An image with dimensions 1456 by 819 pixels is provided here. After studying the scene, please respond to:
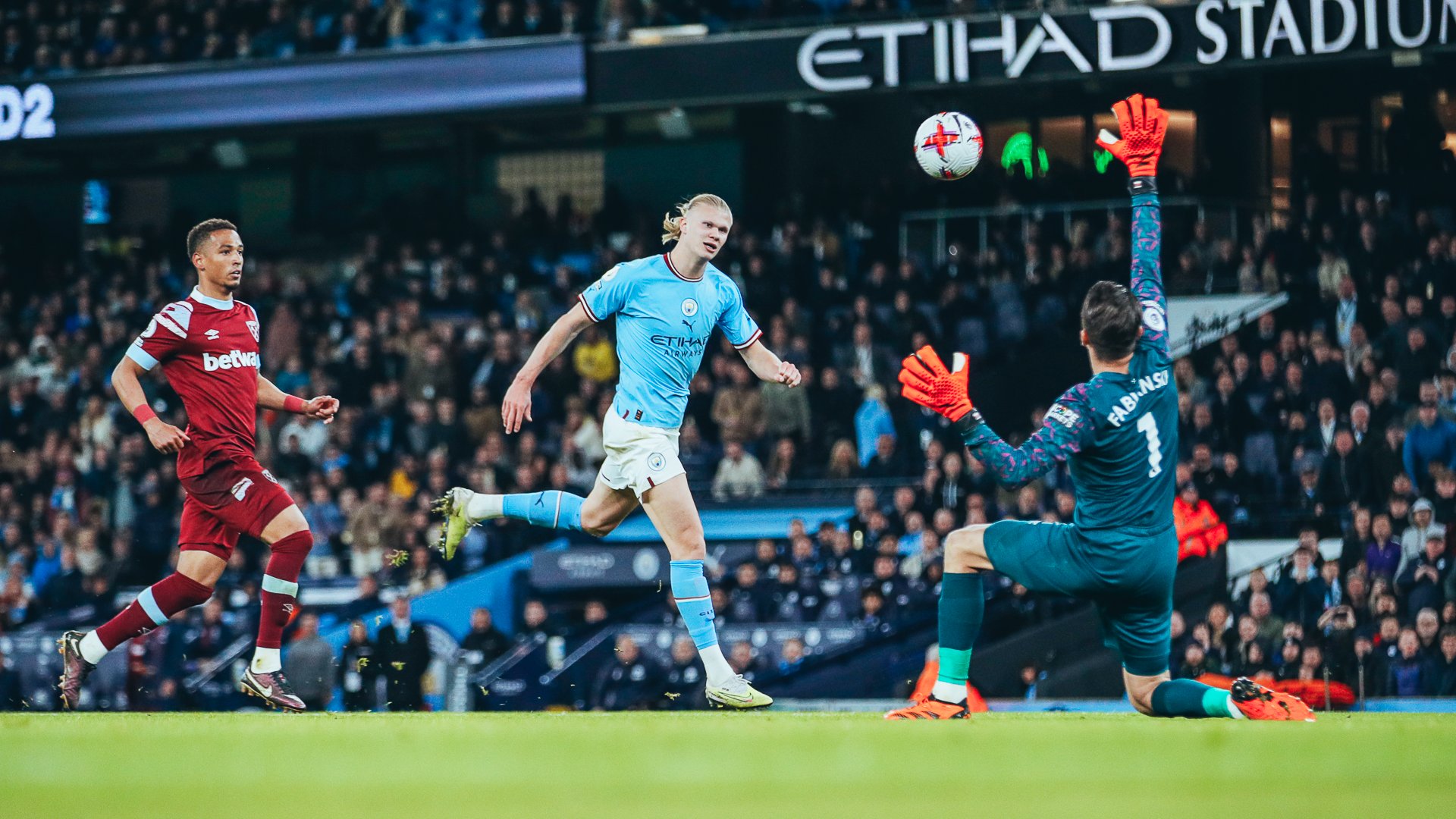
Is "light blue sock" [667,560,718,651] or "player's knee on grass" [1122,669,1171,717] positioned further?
"light blue sock" [667,560,718,651]

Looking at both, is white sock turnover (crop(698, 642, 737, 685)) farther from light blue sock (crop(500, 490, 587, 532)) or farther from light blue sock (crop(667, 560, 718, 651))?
light blue sock (crop(500, 490, 587, 532))

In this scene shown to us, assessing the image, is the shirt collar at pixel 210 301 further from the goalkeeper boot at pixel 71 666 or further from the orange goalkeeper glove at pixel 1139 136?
the orange goalkeeper glove at pixel 1139 136

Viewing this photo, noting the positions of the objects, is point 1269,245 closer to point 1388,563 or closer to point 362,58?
point 1388,563

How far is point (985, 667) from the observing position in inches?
601

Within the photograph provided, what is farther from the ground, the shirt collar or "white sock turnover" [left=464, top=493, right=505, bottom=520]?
the shirt collar

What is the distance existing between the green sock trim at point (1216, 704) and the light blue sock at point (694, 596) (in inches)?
90.5

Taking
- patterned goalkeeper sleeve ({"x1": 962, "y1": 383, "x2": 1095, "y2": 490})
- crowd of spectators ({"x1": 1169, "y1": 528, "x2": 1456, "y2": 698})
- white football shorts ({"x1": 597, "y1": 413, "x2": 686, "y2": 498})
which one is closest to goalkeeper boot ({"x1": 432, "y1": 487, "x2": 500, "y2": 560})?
white football shorts ({"x1": 597, "y1": 413, "x2": 686, "y2": 498})

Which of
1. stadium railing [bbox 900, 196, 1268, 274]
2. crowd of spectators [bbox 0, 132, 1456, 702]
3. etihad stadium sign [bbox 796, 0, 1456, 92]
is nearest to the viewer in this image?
crowd of spectators [bbox 0, 132, 1456, 702]

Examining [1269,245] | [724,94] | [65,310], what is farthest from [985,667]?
[65,310]

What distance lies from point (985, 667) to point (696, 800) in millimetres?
10275

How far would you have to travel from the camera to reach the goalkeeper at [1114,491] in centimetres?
649

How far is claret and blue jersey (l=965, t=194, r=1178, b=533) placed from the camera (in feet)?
21.1

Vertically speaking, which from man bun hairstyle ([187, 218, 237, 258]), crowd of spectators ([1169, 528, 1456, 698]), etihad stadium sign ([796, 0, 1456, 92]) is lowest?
crowd of spectators ([1169, 528, 1456, 698])

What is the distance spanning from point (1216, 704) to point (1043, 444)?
1401 mm
